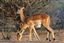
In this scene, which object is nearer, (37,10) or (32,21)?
(32,21)

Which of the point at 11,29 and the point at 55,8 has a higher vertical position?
the point at 55,8

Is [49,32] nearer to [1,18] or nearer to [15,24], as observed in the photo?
[15,24]

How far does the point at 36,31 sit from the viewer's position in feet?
24.0

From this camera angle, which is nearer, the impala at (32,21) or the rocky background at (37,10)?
the impala at (32,21)

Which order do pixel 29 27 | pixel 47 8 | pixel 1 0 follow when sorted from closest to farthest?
1. pixel 29 27
2. pixel 47 8
3. pixel 1 0

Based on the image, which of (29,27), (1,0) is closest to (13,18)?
(1,0)

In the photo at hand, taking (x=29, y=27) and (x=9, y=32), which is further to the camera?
(x=9, y=32)

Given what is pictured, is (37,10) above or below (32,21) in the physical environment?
above

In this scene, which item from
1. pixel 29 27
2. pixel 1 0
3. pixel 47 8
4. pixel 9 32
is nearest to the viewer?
pixel 29 27

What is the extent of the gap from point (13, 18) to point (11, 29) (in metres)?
0.38

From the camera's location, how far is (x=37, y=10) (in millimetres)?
7902

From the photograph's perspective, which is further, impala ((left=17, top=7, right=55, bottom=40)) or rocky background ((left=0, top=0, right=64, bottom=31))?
rocky background ((left=0, top=0, right=64, bottom=31))

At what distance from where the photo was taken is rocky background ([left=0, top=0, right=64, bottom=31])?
25.3ft

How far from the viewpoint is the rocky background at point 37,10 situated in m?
7.71
